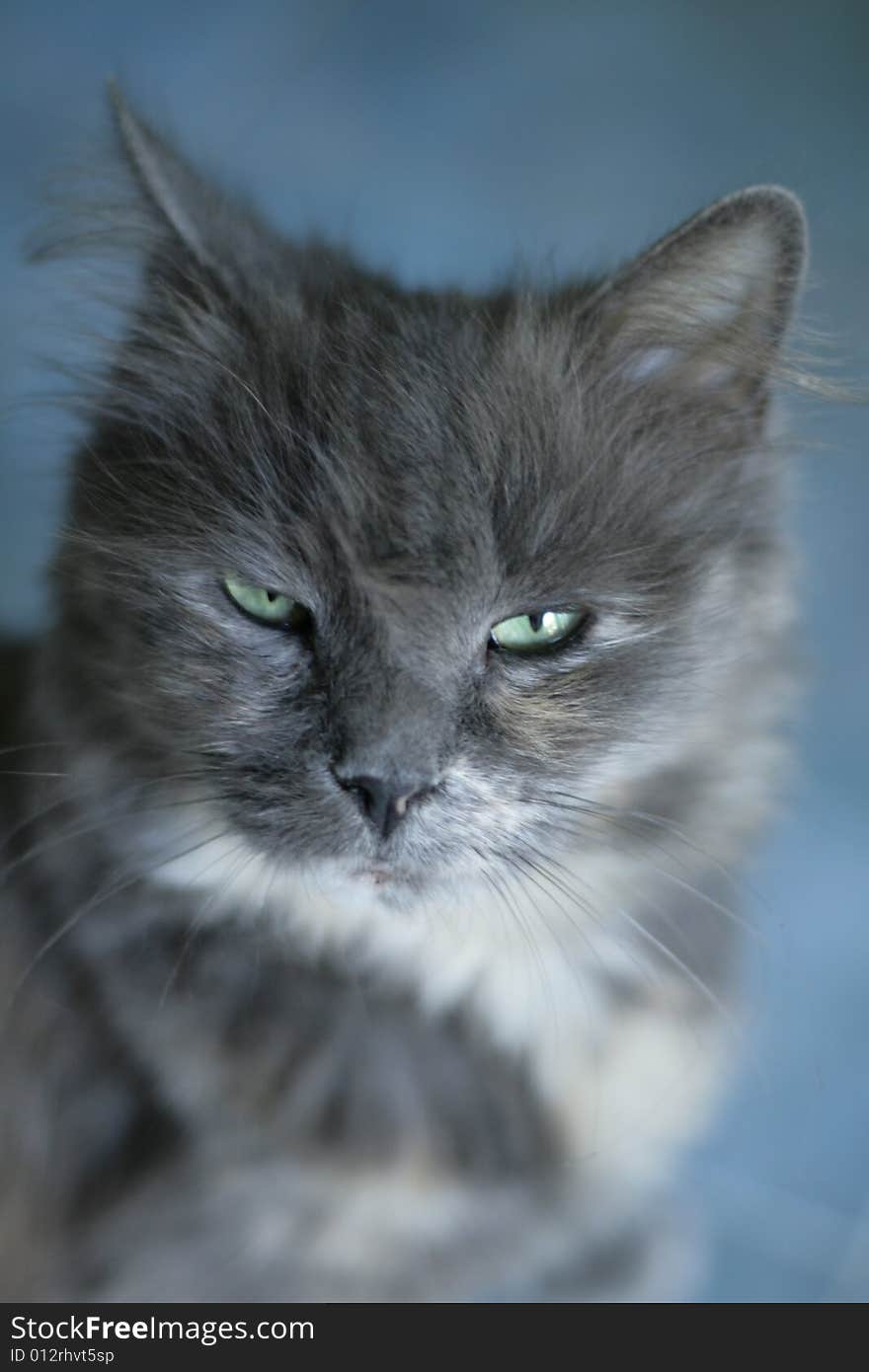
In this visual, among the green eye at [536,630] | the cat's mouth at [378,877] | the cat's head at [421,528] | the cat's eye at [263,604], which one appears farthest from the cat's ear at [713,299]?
the cat's mouth at [378,877]

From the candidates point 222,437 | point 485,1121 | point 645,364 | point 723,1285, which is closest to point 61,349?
point 222,437

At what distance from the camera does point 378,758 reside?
88 cm

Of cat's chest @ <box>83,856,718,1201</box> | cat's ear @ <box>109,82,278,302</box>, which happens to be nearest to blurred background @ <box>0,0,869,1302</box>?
cat's ear @ <box>109,82,278,302</box>

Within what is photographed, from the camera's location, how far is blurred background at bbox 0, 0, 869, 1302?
1320 millimetres

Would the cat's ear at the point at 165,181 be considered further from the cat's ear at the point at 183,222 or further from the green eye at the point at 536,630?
the green eye at the point at 536,630

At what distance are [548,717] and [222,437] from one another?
0.32m

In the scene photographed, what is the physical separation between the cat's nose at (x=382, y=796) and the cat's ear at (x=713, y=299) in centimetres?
37

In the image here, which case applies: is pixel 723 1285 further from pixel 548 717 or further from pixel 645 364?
pixel 645 364

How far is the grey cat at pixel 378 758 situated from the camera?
3.05ft

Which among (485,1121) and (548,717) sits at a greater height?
(548,717)

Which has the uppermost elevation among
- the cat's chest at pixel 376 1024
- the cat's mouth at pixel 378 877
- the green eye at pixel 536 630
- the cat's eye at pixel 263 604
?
the green eye at pixel 536 630

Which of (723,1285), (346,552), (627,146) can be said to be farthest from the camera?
(723,1285)

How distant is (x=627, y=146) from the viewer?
4.59 feet
